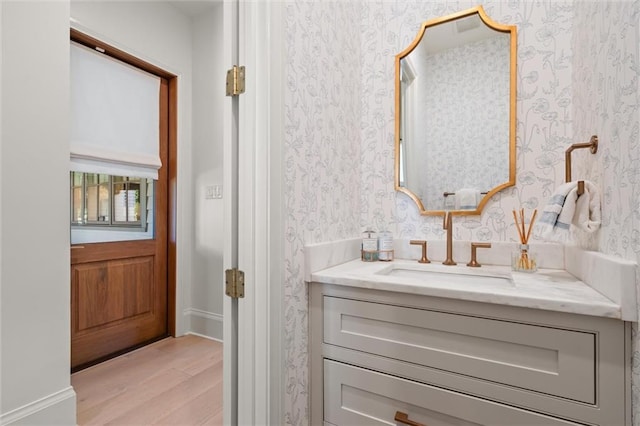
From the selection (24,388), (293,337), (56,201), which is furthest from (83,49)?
(293,337)

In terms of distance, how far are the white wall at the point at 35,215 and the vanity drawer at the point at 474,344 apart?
4.21 feet

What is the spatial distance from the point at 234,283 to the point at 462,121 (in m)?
1.26

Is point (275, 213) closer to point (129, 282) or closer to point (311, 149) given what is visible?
point (311, 149)

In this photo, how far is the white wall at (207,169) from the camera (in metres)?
2.52

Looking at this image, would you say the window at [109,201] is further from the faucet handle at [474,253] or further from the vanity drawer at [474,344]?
the faucet handle at [474,253]

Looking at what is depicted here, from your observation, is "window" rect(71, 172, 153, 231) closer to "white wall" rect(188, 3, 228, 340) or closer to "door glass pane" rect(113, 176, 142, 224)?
"door glass pane" rect(113, 176, 142, 224)

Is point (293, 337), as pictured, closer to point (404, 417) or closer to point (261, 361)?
point (261, 361)

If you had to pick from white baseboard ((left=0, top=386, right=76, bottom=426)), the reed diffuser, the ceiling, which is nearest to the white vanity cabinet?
the reed diffuser

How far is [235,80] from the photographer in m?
1.04

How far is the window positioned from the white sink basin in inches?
79.5

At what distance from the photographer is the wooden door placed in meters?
2.04

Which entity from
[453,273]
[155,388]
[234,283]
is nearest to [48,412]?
[155,388]

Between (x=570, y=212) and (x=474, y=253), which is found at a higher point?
(x=570, y=212)

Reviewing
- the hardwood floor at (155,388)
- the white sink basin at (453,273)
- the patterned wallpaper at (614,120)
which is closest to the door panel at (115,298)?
the hardwood floor at (155,388)
